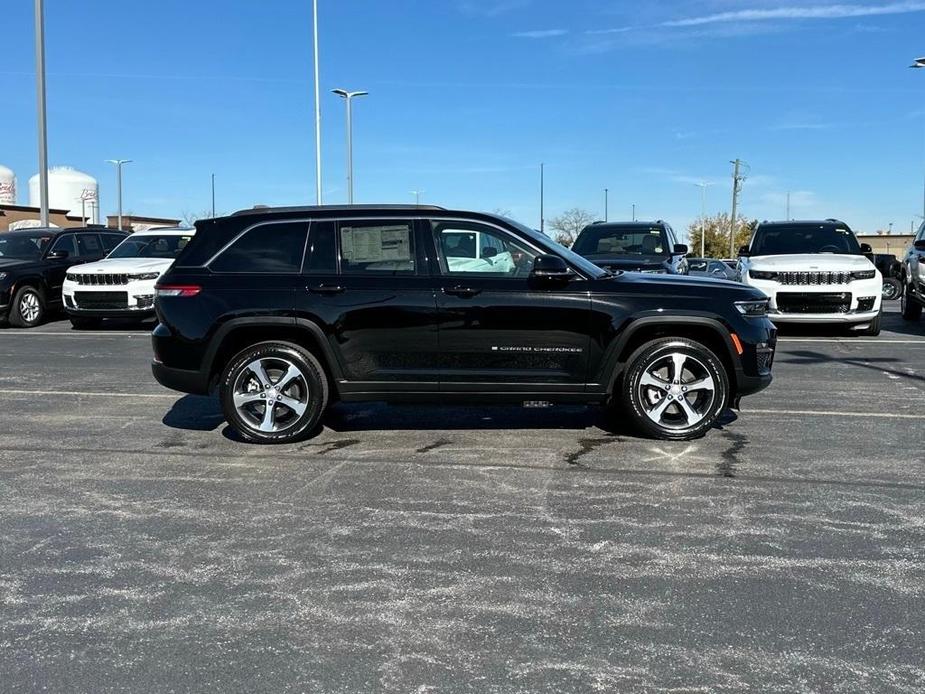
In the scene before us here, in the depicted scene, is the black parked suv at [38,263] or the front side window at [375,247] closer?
the front side window at [375,247]

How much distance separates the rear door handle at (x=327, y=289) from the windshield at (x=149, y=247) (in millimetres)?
10071

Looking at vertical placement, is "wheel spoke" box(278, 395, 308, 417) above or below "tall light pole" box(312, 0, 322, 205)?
below

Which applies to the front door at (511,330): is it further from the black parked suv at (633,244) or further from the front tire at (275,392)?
the black parked suv at (633,244)

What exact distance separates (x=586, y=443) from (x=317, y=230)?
103 inches

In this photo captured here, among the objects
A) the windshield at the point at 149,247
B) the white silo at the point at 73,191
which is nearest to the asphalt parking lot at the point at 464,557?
the windshield at the point at 149,247

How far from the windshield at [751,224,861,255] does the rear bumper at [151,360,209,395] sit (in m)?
10.4

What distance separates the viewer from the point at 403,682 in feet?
9.83

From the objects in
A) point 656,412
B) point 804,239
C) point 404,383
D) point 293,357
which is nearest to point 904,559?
point 656,412

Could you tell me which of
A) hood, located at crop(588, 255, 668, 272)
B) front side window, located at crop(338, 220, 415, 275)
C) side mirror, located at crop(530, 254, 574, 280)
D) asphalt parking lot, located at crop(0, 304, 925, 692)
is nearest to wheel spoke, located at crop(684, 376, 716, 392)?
asphalt parking lot, located at crop(0, 304, 925, 692)

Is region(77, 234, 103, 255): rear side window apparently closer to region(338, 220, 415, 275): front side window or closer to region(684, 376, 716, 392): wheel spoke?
region(338, 220, 415, 275): front side window

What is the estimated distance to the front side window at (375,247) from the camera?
654cm

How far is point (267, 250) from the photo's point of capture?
664 centimetres

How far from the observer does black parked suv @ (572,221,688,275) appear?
44.6ft

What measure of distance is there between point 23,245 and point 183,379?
1211 centimetres
